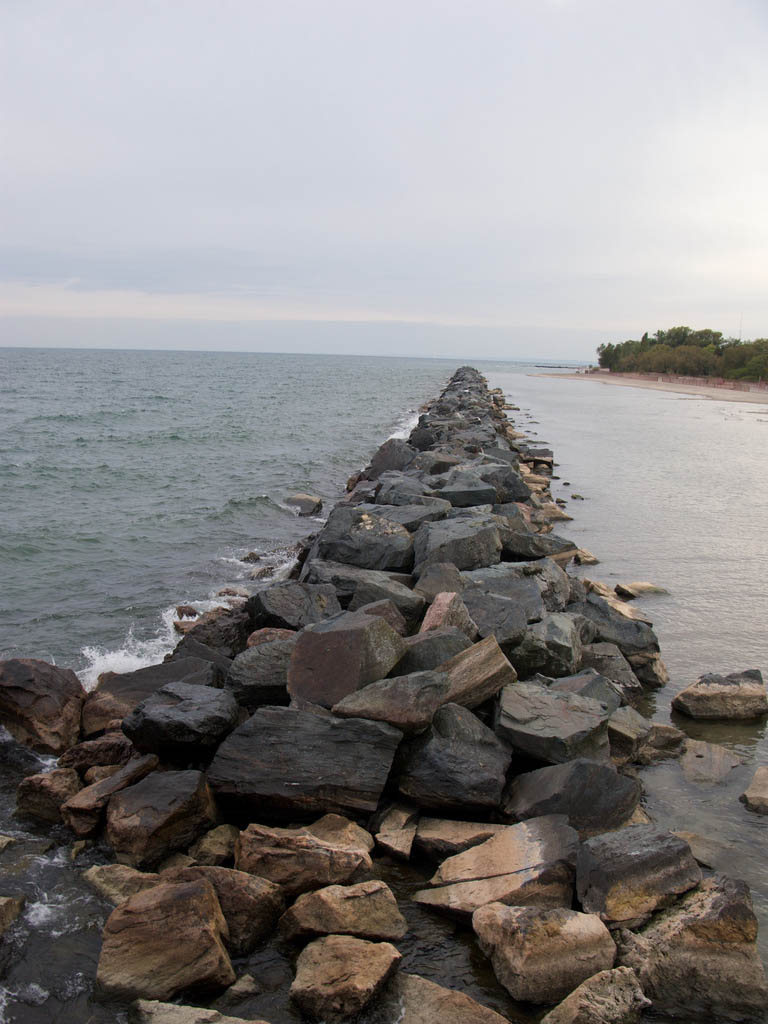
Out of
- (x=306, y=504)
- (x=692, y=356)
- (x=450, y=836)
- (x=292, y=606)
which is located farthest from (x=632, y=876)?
(x=692, y=356)

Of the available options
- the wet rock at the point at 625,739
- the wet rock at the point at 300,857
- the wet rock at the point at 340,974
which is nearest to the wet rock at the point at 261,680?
the wet rock at the point at 300,857

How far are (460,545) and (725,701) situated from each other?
3.02 m

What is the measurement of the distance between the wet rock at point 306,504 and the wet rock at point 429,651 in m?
10.8

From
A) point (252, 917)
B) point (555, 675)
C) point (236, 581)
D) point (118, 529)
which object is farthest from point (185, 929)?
point (118, 529)

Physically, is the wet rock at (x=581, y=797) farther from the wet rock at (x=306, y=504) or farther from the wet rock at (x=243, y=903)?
the wet rock at (x=306, y=504)

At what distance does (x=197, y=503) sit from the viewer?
1736 cm

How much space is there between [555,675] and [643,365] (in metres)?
93.0

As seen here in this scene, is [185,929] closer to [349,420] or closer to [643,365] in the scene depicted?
[349,420]

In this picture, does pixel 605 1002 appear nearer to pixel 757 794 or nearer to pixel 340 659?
pixel 757 794

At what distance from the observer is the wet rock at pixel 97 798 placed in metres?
4.80

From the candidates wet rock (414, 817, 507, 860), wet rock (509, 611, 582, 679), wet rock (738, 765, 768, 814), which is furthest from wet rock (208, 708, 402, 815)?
wet rock (738, 765, 768, 814)

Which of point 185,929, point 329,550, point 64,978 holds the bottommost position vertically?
point 64,978

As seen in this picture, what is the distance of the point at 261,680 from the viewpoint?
5570 millimetres

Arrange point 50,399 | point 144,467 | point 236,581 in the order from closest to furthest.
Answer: point 236,581 < point 144,467 < point 50,399
